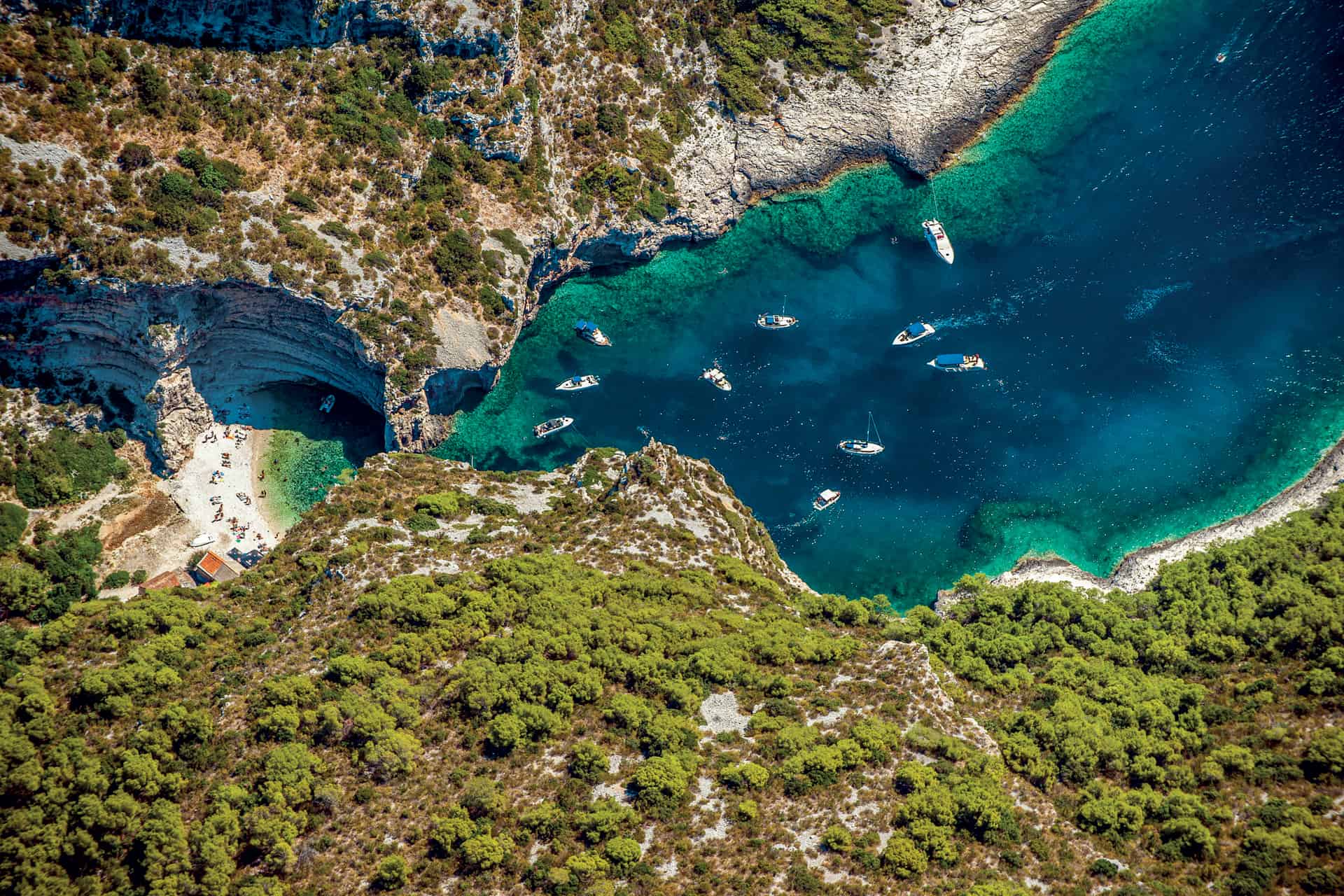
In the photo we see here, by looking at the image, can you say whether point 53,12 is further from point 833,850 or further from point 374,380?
point 833,850

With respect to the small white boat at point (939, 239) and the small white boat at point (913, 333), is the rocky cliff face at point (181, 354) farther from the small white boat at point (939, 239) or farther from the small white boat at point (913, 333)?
the small white boat at point (939, 239)

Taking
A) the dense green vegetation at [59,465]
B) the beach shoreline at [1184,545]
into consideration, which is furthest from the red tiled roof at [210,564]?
the beach shoreline at [1184,545]

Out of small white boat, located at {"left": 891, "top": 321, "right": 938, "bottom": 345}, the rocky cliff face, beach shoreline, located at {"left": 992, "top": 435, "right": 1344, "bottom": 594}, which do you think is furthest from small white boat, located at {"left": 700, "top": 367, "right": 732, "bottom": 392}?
beach shoreline, located at {"left": 992, "top": 435, "right": 1344, "bottom": 594}

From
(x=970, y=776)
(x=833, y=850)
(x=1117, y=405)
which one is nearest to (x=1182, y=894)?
(x=970, y=776)

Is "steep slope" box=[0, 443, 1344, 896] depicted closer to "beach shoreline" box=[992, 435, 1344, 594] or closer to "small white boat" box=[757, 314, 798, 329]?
"beach shoreline" box=[992, 435, 1344, 594]

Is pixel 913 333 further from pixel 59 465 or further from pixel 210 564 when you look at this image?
pixel 59 465

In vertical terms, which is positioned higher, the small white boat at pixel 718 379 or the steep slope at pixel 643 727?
the small white boat at pixel 718 379
